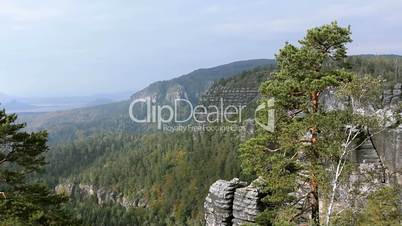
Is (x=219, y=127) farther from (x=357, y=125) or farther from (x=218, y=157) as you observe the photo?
(x=357, y=125)

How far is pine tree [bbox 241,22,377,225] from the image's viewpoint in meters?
19.4

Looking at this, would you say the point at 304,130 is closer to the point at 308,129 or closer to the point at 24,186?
the point at 308,129

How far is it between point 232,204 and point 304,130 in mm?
9986

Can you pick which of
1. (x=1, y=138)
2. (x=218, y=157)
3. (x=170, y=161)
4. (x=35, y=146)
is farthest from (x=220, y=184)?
(x=170, y=161)

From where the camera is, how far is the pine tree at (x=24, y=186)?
23969mm

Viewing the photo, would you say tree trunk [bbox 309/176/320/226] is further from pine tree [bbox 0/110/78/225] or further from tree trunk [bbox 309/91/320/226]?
pine tree [bbox 0/110/78/225]

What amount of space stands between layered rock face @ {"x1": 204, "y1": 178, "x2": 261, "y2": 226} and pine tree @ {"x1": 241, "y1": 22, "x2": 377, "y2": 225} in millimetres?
3823

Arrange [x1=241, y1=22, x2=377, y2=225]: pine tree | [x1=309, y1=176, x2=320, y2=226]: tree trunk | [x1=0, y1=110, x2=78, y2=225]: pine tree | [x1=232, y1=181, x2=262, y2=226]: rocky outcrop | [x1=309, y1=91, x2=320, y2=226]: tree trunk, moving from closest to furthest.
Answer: [x1=241, y1=22, x2=377, y2=225]: pine tree < [x1=309, y1=91, x2=320, y2=226]: tree trunk < [x1=309, y1=176, x2=320, y2=226]: tree trunk < [x1=0, y1=110, x2=78, y2=225]: pine tree < [x1=232, y1=181, x2=262, y2=226]: rocky outcrop

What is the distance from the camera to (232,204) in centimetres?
2819

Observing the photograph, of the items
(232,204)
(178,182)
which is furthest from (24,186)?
(178,182)

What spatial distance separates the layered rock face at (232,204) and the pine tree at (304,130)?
382 cm

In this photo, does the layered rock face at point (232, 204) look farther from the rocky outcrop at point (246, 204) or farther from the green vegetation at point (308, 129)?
the green vegetation at point (308, 129)

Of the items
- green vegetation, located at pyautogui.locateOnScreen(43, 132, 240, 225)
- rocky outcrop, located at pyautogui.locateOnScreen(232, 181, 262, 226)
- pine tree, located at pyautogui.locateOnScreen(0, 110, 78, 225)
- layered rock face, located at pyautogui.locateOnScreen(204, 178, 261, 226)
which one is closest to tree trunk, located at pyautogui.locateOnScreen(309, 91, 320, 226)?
rocky outcrop, located at pyautogui.locateOnScreen(232, 181, 262, 226)

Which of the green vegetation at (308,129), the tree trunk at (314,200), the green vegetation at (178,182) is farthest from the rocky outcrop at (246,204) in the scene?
the green vegetation at (178,182)
